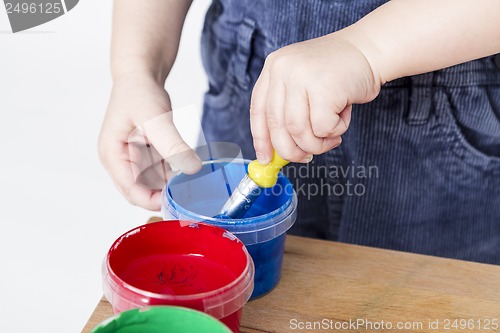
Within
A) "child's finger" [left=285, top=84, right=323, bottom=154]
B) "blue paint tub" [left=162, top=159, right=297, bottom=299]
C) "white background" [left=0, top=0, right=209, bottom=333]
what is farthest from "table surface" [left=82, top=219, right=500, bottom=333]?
"white background" [left=0, top=0, right=209, bottom=333]

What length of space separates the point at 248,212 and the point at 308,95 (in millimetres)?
159

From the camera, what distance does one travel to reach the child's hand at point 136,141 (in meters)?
0.74

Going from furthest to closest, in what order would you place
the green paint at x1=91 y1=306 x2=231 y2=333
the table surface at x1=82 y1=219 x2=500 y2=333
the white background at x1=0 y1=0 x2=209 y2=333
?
the white background at x1=0 y1=0 x2=209 y2=333 → the table surface at x1=82 y1=219 x2=500 y2=333 → the green paint at x1=91 y1=306 x2=231 y2=333

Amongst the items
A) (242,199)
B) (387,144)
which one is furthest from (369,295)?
(387,144)

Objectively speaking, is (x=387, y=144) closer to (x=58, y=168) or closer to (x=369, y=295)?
Result: (x=369, y=295)

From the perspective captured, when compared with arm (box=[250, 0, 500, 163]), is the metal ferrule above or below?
below

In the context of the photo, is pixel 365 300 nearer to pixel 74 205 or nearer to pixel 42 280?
pixel 42 280

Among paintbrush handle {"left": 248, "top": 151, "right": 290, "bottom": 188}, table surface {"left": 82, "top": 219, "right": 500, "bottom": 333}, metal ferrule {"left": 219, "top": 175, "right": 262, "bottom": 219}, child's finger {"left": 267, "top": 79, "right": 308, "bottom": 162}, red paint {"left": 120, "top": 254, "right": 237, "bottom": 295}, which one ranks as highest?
child's finger {"left": 267, "top": 79, "right": 308, "bottom": 162}

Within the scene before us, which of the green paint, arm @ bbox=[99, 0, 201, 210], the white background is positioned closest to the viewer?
the green paint

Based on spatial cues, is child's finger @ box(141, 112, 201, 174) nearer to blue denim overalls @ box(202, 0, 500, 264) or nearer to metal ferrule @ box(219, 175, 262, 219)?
metal ferrule @ box(219, 175, 262, 219)

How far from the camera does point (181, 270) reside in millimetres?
585

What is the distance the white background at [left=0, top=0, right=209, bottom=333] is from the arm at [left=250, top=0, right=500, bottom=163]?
0.71 meters

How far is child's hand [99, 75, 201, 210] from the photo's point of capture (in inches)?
29.0

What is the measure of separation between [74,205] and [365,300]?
0.92 metres
